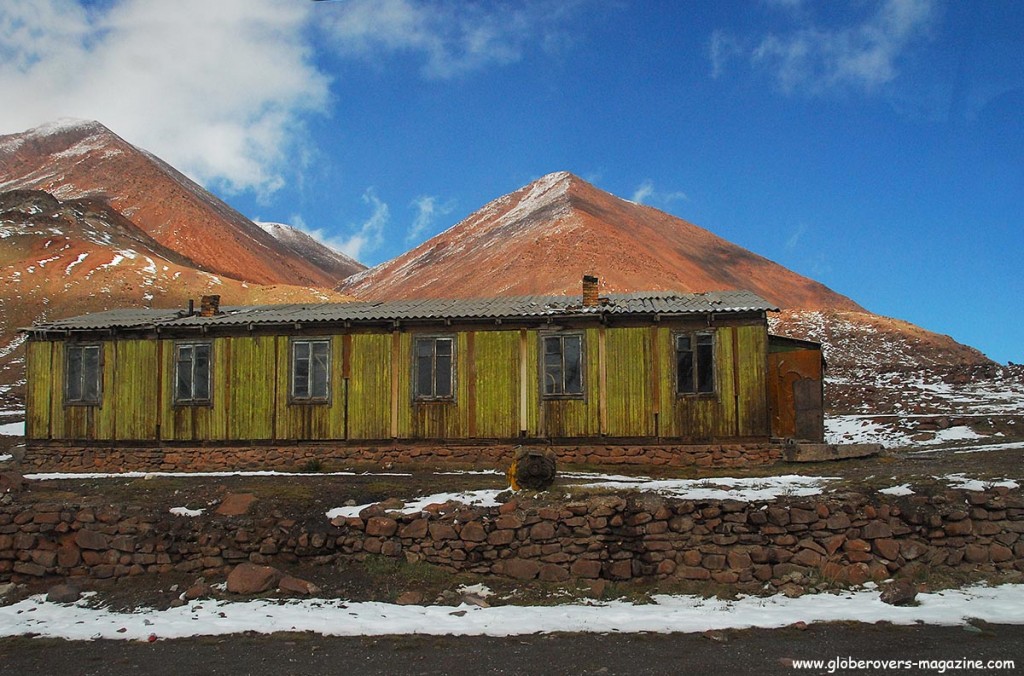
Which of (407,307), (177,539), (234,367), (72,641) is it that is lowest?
(72,641)

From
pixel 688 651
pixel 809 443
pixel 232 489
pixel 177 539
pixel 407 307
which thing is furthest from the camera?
pixel 407 307

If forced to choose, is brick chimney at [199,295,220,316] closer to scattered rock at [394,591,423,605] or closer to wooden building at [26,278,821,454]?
wooden building at [26,278,821,454]

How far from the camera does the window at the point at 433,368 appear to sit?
18766 millimetres

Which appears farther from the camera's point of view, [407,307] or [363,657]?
[407,307]

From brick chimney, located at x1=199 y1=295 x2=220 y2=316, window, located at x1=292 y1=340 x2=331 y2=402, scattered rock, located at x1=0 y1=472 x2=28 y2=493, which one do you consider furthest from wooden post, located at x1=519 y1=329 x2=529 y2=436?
scattered rock, located at x1=0 y1=472 x2=28 y2=493

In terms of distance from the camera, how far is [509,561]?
36.4ft

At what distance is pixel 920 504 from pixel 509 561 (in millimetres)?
5969

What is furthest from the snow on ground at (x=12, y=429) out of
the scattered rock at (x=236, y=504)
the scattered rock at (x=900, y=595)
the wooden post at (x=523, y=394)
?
the scattered rock at (x=900, y=595)

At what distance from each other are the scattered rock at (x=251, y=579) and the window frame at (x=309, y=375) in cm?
826

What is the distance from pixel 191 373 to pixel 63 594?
9270 mm

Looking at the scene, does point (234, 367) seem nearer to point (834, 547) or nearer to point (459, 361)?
point (459, 361)

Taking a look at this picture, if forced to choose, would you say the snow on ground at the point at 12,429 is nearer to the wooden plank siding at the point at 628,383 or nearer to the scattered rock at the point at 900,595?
the wooden plank siding at the point at 628,383

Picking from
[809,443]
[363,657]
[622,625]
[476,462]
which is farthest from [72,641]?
[809,443]

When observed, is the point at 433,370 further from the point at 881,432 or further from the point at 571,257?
the point at 571,257
